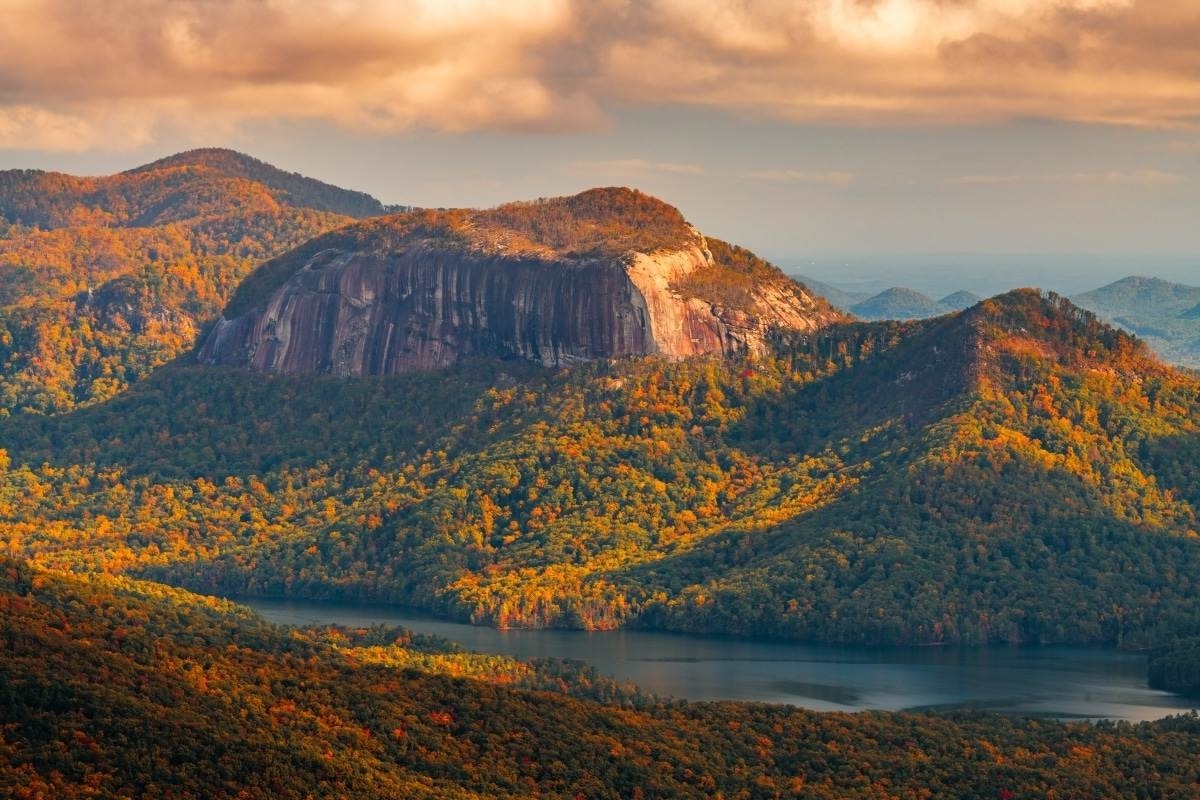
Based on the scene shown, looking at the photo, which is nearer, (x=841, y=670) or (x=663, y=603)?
(x=841, y=670)

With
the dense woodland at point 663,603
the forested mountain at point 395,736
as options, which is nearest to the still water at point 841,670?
the dense woodland at point 663,603

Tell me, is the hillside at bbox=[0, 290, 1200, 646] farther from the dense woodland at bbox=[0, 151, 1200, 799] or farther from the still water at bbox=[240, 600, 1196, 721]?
the still water at bbox=[240, 600, 1196, 721]

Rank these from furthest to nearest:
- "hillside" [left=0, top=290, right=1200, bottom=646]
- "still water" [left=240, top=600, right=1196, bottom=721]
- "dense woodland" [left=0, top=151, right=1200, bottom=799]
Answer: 1. "hillside" [left=0, top=290, right=1200, bottom=646]
2. "still water" [left=240, top=600, right=1196, bottom=721]
3. "dense woodland" [left=0, top=151, right=1200, bottom=799]

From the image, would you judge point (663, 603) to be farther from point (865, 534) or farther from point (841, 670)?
point (841, 670)

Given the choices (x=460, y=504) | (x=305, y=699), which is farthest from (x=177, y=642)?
(x=460, y=504)

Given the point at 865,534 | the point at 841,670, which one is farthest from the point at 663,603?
the point at 841,670

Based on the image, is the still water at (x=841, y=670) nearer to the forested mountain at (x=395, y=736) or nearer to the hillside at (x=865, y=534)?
the hillside at (x=865, y=534)

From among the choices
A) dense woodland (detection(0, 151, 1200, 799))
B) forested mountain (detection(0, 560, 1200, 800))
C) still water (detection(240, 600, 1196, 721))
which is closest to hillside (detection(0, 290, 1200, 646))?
dense woodland (detection(0, 151, 1200, 799))
